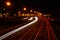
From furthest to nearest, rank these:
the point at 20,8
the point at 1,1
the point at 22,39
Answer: the point at 20,8, the point at 1,1, the point at 22,39

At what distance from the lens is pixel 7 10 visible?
3607 inches

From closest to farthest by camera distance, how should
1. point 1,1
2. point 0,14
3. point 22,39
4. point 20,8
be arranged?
point 22,39
point 1,1
point 0,14
point 20,8

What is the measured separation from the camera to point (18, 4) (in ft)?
328

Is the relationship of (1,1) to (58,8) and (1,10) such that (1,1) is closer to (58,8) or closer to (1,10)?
(1,10)

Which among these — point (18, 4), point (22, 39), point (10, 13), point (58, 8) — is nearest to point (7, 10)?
point (10, 13)

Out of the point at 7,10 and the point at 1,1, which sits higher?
the point at 1,1

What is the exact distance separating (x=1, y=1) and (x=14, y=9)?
1065 centimetres

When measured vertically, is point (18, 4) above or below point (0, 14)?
above

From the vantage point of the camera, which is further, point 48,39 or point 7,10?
point 7,10

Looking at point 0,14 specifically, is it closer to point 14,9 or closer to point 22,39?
point 14,9

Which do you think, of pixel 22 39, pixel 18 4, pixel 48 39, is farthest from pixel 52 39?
pixel 18 4

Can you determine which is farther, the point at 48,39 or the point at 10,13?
the point at 10,13

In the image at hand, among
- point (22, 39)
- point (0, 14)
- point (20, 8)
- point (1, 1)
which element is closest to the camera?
point (22, 39)

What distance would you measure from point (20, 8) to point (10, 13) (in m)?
12.1
